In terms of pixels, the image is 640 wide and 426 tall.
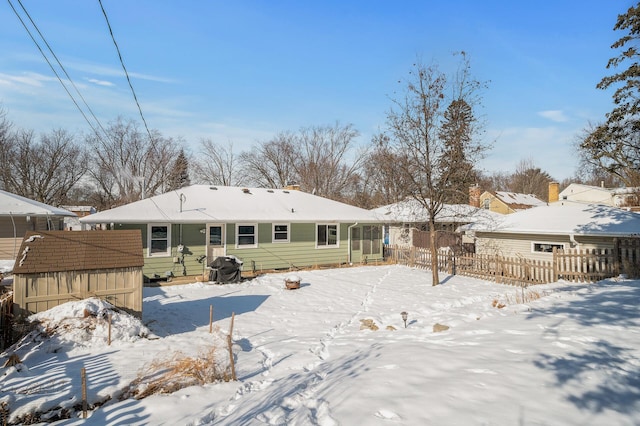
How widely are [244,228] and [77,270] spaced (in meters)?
9.02

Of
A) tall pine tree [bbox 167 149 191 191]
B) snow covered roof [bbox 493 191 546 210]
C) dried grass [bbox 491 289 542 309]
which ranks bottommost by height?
dried grass [bbox 491 289 542 309]

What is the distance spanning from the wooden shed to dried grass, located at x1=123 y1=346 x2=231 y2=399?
9.31 feet

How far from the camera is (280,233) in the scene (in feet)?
57.8

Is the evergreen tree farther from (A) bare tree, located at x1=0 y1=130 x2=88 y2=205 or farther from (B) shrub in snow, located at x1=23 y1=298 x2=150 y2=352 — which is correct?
(A) bare tree, located at x1=0 y1=130 x2=88 y2=205

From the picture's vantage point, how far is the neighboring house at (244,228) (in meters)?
14.7

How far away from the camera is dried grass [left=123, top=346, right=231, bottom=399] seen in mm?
5227

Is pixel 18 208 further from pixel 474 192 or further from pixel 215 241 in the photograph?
pixel 474 192

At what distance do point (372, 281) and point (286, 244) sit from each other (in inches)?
196

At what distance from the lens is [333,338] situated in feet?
26.0

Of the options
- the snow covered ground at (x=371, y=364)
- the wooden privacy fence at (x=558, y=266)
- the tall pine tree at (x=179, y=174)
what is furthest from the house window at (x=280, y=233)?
the tall pine tree at (x=179, y=174)

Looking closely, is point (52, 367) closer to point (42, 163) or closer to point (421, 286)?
point (421, 286)

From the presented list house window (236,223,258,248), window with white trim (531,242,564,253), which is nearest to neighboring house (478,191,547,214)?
window with white trim (531,242,564,253)

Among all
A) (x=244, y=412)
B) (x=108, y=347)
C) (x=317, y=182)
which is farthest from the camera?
(x=317, y=182)

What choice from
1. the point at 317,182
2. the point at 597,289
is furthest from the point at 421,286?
the point at 317,182
